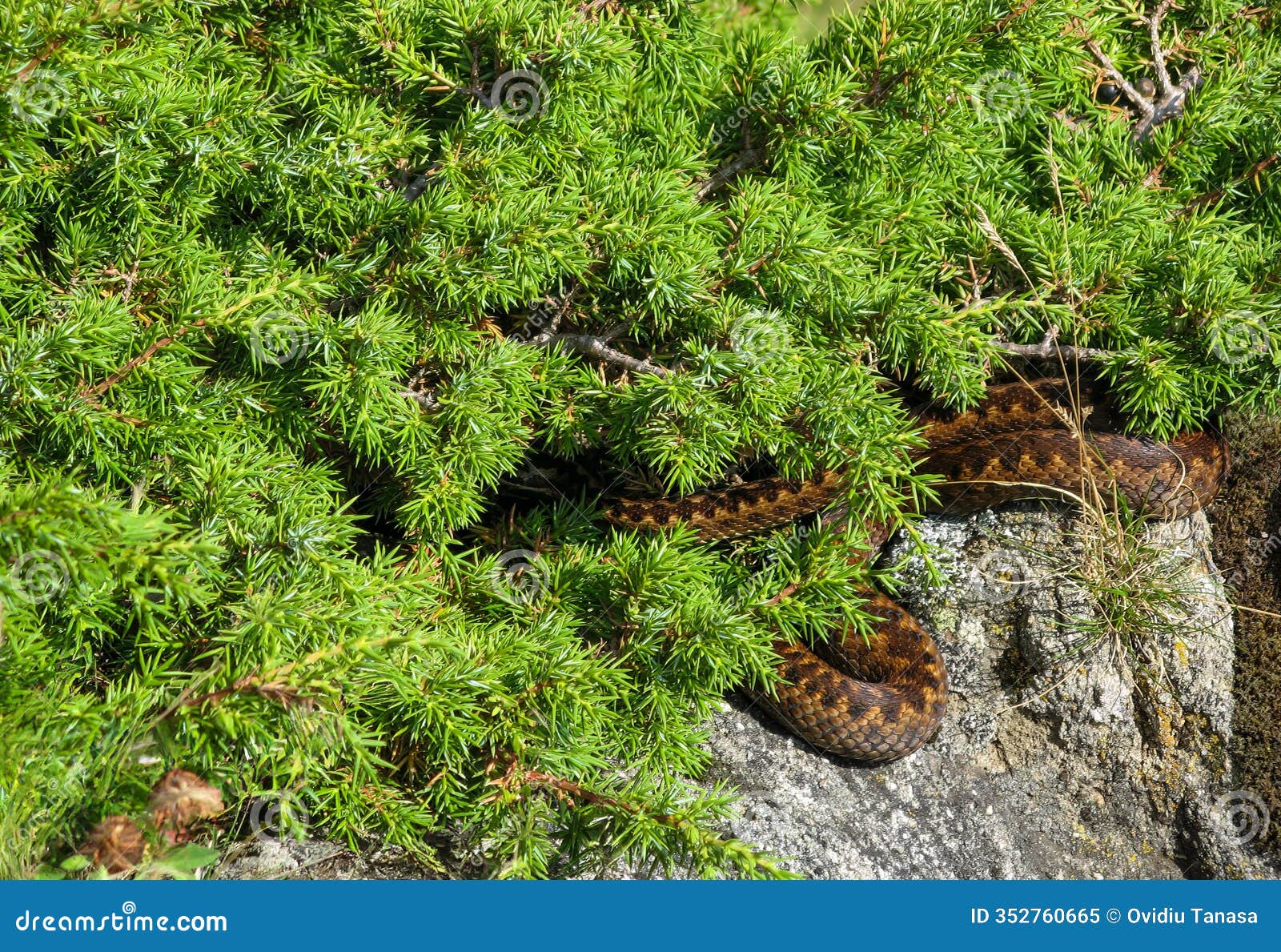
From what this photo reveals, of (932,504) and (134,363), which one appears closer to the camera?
(134,363)

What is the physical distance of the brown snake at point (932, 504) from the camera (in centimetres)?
327

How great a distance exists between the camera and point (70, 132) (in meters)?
2.62

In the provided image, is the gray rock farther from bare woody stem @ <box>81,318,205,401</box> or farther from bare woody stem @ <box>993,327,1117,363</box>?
bare woody stem @ <box>81,318,205,401</box>

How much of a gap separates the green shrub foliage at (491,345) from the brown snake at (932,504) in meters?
0.13

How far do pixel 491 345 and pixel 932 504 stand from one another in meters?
1.67

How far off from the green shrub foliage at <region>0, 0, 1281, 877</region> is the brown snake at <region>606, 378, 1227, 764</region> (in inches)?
5.3

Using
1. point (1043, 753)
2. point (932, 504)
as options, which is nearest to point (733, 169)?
point (932, 504)

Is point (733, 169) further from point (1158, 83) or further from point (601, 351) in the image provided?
point (1158, 83)

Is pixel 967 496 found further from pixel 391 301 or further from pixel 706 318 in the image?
pixel 391 301

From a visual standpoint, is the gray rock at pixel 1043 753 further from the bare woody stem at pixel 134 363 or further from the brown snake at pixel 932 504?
the bare woody stem at pixel 134 363

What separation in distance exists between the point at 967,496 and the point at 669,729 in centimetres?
143

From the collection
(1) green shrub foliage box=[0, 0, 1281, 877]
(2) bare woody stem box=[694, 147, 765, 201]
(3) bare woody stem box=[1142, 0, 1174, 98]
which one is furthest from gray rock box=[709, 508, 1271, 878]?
(3) bare woody stem box=[1142, 0, 1174, 98]

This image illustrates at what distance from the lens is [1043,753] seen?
3268 mm

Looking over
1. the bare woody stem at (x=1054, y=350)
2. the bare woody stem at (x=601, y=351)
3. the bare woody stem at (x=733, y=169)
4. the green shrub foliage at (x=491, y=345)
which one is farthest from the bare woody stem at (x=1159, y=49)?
the bare woody stem at (x=601, y=351)
